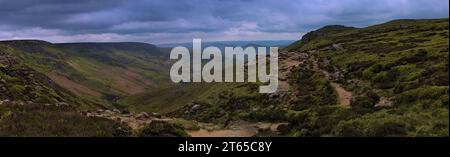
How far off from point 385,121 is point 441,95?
27.5 ft

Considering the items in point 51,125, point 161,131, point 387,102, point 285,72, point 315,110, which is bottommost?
point 161,131

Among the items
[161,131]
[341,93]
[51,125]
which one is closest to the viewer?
[51,125]

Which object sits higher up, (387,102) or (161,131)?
(387,102)

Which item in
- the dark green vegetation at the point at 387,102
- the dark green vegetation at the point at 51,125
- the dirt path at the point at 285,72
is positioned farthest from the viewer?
the dirt path at the point at 285,72

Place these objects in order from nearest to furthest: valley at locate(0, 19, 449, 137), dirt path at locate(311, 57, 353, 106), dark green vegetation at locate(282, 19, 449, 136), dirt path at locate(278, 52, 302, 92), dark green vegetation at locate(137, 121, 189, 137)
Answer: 1. dark green vegetation at locate(282, 19, 449, 136)
2. valley at locate(0, 19, 449, 137)
3. dark green vegetation at locate(137, 121, 189, 137)
4. dirt path at locate(311, 57, 353, 106)
5. dirt path at locate(278, 52, 302, 92)

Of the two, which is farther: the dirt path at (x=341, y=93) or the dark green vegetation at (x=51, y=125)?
the dirt path at (x=341, y=93)

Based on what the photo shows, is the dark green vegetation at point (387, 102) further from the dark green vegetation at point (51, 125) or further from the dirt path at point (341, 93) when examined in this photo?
the dark green vegetation at point (51, 125)

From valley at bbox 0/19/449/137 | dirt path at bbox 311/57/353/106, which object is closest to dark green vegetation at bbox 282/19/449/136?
valley at bbox 0/19/449/137

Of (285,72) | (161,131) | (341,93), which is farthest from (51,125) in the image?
(285,72)

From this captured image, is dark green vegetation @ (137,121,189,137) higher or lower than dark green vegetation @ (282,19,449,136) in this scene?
lower

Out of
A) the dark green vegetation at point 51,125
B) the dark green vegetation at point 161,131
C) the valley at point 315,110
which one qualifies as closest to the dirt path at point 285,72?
the valley at point 315,110

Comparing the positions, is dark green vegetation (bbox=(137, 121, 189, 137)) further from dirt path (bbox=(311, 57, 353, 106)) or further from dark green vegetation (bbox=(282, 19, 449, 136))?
dirt path (bbox=(311, 57, 353, 106))

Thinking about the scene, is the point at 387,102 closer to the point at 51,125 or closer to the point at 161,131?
the point at 161,131
